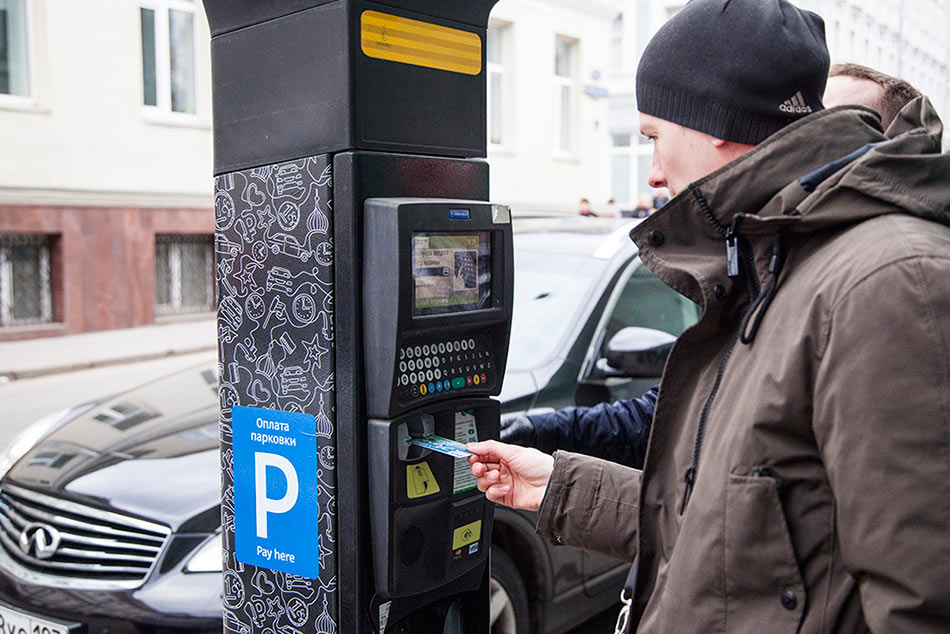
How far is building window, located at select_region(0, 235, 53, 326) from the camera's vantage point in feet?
35.3

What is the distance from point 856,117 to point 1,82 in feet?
38.8

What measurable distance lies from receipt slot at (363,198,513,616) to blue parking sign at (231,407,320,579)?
15 cm

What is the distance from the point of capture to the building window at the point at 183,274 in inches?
487

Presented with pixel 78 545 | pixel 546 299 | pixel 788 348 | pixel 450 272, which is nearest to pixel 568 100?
pixel 546 299

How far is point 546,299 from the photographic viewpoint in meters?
3.81

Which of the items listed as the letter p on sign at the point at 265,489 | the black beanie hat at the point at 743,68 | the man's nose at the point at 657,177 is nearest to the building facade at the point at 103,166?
the letter p on sign at the point at 265,489

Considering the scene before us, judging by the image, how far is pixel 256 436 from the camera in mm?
2039

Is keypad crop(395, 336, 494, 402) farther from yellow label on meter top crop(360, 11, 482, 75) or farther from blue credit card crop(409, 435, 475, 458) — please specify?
yellow label on meter top crop(360, 11, 482, 75)

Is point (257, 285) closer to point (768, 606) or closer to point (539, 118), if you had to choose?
point (768, 606)

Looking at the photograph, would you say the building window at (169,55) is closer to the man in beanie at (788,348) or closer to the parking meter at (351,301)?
the parking meter at (351,301)

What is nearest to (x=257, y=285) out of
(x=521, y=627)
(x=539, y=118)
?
(x=521, y=627)

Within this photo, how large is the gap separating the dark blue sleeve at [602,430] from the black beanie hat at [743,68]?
1277 millimetres

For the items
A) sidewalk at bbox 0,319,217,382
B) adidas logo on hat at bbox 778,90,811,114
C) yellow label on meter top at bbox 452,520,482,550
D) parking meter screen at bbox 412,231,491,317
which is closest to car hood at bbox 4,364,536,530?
yellow label on meter top at bbox 452,520,482,550

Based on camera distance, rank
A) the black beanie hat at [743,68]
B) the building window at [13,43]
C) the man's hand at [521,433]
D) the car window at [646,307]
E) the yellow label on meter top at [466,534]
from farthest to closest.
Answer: the building window at [13,43]
the car window at [646,307]
the man's hand at [521,433]
the yellow label on meter top at [466,534]
the black beanie hat at [743,68]
